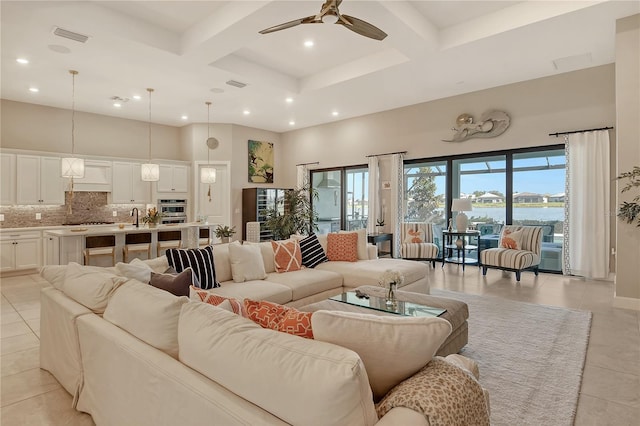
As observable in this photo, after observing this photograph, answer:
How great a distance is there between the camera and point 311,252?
4.66 metres

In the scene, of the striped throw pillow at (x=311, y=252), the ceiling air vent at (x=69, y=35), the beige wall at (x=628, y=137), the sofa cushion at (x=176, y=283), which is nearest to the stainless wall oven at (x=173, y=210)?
the ceiling air vent at (x=69, y=35)

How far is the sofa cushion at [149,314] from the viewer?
1.55 meters

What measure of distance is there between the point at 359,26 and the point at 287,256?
2629mm

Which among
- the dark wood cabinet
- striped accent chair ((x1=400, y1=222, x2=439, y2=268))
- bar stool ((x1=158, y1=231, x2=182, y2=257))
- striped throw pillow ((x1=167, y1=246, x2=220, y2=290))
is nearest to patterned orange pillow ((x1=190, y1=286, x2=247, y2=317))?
striped throw pillow ((x1=167, y1=246, x2=220, y2=290))

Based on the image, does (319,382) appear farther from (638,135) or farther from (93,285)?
(638,135)

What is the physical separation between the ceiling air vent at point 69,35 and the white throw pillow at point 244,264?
3.27m

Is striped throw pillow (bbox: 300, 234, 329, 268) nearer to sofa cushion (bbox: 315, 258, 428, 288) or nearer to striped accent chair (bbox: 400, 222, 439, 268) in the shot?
sofa cushion (bbox: 315, 258, 428, 288)

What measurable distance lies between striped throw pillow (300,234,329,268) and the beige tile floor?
213 centimetres

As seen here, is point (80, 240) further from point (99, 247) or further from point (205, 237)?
point (205, 237)

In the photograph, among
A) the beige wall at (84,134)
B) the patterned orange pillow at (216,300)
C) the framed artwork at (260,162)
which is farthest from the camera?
the framed artwork at (260,162)

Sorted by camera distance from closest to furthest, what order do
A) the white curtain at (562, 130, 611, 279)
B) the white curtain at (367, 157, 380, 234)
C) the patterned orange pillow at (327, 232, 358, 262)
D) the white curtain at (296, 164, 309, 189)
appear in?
the patterned orange pillow at (327, 232, 358, 262) < the white curtain at (562, 130, 611, 279) < the white curtain at (367, 157, 380, 234) < the white curtain at (296, 164, 309, 189)

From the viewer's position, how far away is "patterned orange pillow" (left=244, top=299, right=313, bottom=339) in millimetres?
1371

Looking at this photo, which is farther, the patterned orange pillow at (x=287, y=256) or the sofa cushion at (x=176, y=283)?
the patterned orange pillow at (x=287, y=256)

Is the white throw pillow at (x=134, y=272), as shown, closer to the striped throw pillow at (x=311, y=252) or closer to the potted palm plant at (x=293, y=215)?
the striped throw pillow at (x=311, y=252)
